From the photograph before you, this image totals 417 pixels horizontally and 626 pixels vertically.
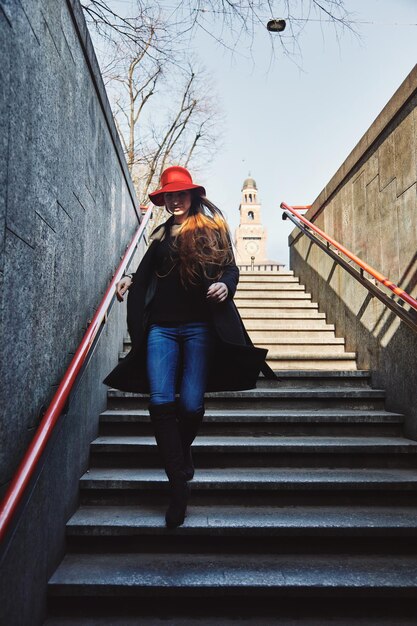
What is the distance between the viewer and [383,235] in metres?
3.72

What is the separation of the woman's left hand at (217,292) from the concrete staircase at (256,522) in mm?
1000

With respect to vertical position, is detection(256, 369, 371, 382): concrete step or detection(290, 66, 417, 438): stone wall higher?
detection(290, 66, 417, 438): stone wall

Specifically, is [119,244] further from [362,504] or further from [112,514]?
[362,504]

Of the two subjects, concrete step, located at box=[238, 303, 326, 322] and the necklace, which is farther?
concrete step, located at box=[238, 303, 326, 322]

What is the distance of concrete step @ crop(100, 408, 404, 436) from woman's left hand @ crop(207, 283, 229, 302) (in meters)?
1.16

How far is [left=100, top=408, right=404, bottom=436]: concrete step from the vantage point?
3.02 meters

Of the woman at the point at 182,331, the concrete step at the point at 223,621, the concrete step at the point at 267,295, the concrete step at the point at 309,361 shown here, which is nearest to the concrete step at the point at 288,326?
the concrete step at the point at 267,295

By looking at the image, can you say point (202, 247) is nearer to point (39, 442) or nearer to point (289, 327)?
point (39, 442)

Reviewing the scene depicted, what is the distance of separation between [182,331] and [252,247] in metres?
89.8

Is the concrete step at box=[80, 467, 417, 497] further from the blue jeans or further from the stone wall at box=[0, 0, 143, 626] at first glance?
the blue jeans

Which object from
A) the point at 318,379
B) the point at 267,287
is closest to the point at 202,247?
the point at 318,379

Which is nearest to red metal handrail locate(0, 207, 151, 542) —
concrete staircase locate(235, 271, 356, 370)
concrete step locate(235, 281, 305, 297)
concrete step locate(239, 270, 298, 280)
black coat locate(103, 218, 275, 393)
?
black coat locate(103, 218, 275, 393)

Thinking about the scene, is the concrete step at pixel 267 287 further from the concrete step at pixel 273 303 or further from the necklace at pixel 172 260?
the necklace at pixel 172 260

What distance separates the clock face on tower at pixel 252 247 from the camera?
90.0 m
